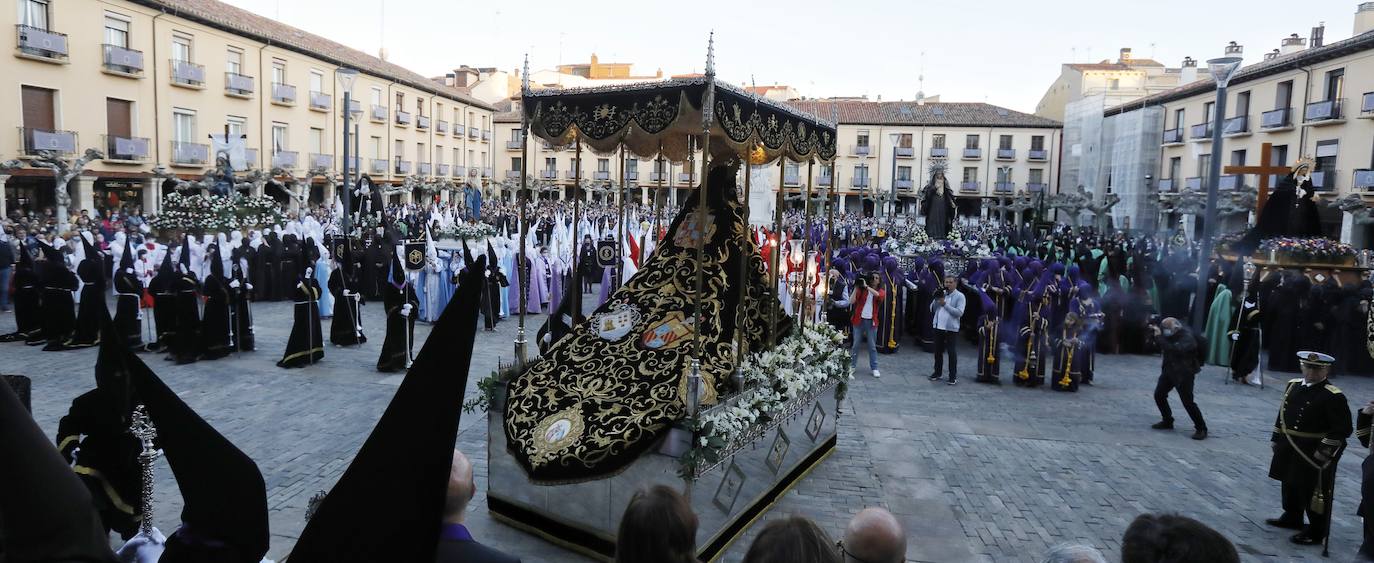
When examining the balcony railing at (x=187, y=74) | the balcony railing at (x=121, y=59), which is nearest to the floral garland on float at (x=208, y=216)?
Answer: the balcony railing at (x=121, y=59)

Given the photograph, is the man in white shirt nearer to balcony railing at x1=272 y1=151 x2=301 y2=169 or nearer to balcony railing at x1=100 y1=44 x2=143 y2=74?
balcony railing at x1=100 y1=44 x2=143 y2=74

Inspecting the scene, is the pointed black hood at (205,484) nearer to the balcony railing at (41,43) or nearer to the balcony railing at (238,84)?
the balcony railing at (41,43)

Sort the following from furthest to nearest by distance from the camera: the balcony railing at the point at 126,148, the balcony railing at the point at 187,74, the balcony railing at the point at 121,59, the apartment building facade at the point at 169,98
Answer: the balcony railing at the point at 187,74, the balcony railing at the point at 126,148, the balcony railing at the point at 121,59, the apartment building facade at the point at 169,98

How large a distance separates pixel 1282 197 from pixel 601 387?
57.3ft

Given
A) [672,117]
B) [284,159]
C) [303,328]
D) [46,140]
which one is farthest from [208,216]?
[672,117]

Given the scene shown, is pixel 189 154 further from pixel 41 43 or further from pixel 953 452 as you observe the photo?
pixel 953 452

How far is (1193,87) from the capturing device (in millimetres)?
37312

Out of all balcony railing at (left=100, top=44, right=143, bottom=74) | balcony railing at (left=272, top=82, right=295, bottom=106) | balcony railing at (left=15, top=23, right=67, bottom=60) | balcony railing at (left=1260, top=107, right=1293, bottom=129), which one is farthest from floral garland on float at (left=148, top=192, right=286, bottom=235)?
balcony railing at (left=1260, top=107, right=1293, bottom=129)

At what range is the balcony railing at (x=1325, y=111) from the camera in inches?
1136

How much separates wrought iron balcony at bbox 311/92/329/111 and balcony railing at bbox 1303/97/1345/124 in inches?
1632

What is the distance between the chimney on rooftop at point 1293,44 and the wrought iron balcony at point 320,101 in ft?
147

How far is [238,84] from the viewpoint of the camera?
106 ft

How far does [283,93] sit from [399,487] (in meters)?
38.1

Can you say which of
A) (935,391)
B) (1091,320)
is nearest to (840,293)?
(935,391)
